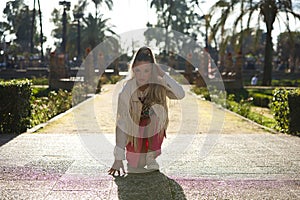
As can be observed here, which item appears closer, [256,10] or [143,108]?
[143,108]

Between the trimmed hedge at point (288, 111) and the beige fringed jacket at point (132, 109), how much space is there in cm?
390

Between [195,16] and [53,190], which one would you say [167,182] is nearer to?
[53,190]

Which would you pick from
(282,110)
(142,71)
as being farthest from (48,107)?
(142,71)

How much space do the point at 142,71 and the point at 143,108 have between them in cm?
36

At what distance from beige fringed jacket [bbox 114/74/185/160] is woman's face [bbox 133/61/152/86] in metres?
0.08

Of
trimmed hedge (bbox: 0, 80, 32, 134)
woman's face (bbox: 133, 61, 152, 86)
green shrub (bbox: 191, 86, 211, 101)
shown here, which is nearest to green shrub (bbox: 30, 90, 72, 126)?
trimmed hedge (bbox: 0, 80, 32, 134)

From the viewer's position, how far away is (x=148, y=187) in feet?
13.6

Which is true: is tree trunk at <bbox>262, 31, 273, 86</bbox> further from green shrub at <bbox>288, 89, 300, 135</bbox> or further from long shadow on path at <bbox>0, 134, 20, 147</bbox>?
long shadow on path at <bbox>0, 134, 20, 147</bbox>

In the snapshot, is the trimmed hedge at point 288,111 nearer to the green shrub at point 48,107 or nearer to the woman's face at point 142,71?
the woman's face at point 142,71

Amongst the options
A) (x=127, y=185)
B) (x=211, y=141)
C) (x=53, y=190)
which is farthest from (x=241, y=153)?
(x=53, y=190)

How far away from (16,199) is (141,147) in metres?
1.38

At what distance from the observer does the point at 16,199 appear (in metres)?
3.78

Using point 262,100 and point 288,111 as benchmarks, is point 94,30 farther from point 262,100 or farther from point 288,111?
point 288,111

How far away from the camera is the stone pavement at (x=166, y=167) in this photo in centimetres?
403
